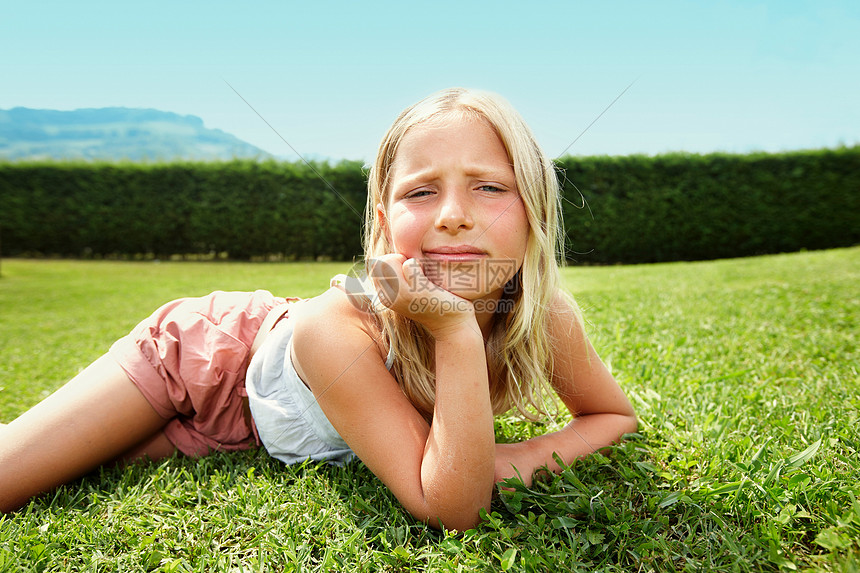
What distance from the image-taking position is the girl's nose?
6.09 ft

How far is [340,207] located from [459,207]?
1666cm

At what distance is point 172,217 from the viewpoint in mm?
19359

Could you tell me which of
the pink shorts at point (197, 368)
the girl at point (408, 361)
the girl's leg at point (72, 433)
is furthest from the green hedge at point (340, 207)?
the girl's leg at point (72, 433)

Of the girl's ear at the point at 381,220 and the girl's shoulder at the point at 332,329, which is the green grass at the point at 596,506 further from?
the girl's ear at the point at 381,220

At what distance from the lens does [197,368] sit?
2.56m

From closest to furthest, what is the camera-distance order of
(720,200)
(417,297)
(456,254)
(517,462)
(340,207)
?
1. (417,297)
2. (456,254)
3. (517,462)
4. (720,200)
5. (340,207)

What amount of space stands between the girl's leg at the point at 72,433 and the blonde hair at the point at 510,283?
1325mm

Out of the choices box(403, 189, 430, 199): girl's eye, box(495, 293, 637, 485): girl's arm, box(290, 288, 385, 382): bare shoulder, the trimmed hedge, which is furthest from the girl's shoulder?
the trimmed hedge

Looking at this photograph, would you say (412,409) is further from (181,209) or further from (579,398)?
(181,209)

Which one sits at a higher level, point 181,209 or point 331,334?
point 181,209

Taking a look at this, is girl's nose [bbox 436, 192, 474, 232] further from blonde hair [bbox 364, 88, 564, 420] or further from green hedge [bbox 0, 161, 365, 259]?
green hedge [bbox 0, 161, 365, 259]

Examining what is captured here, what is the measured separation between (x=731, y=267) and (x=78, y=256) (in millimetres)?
22248

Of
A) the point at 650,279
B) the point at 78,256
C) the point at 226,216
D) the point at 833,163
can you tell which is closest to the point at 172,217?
the point at 226,216

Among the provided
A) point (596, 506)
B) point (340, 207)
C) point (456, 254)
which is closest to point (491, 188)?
point (456, 254)
